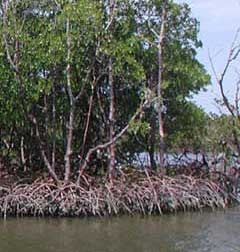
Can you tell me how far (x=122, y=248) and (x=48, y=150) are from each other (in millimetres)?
6280

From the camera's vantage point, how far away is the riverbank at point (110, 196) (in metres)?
15.7

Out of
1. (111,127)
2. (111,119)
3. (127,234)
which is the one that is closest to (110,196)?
(127,234)

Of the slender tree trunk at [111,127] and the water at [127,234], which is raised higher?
the slender tree trunk at [111,127]

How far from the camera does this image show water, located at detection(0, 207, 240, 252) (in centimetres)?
1248

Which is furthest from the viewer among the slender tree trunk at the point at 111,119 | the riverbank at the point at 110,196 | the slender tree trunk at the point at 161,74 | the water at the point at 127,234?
the slender tree trunk at the point at 161,74

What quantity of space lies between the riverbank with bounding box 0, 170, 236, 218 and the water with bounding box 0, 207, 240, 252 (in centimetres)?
29

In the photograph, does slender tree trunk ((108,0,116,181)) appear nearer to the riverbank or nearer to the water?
the riverbank

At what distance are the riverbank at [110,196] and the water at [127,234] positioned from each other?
0.29 metres

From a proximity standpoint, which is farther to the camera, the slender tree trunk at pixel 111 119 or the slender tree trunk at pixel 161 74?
the slender tree trunk at pixel 161 74

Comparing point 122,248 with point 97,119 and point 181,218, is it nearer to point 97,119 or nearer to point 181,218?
point 181,218

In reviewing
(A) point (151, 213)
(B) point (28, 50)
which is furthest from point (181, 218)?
(B) point (28, 50)

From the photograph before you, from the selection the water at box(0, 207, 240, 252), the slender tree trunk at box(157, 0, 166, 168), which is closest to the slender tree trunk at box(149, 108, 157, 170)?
the slender tree trunk at box(157, 0, 166, 168)

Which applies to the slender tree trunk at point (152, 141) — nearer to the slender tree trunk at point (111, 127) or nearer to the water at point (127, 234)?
the slender tree trunk at point (111, 127)

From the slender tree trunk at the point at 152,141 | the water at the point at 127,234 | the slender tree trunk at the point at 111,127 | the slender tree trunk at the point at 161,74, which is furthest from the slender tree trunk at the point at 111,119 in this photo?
the water at the point at 127,234
